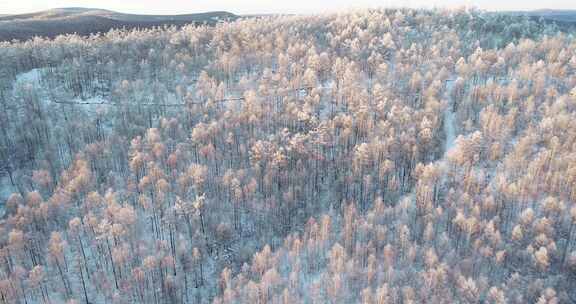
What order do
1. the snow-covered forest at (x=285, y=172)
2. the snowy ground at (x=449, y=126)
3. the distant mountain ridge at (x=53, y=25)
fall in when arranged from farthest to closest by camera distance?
the distant mountain ridge at (x=53, y=25) < the snowy ground at (x=449, y=126) < the snow-covered forest at (x=285, y=172)

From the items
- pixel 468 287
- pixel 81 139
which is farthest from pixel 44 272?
pixel 468 287

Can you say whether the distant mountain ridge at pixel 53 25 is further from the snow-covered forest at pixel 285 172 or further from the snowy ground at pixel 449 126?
the snowy ground at pixel 449 126

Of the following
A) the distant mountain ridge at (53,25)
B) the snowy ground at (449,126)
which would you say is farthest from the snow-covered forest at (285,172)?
the distant mountain ridge at (53,25)

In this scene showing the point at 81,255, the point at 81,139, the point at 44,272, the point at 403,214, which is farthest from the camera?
the point at 81,139

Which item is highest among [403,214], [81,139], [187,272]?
[81,139]

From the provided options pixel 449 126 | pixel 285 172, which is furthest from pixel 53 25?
pixel 449 126

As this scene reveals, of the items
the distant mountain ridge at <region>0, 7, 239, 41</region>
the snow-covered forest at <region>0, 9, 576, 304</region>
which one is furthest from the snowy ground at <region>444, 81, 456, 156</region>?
the distant mountain ridge at <region>0, 7, 239, 41</region>

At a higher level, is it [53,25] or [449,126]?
[53,25]

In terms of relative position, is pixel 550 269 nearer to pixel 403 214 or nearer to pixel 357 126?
pixel 403 214

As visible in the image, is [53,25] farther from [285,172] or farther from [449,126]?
[449,126]
